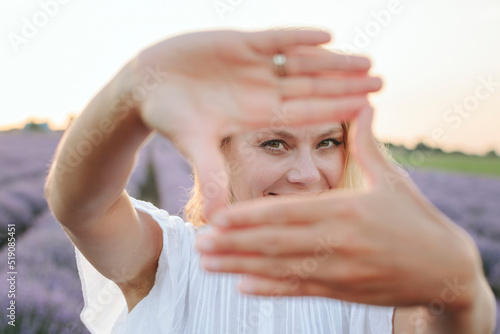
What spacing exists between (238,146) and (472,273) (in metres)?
1.07

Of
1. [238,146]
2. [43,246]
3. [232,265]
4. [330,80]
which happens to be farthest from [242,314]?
[43,246]

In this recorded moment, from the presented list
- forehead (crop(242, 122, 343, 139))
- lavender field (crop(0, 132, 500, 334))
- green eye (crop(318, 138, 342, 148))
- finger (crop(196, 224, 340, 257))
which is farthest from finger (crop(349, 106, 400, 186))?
lavender field (crop(0, 132, 500, 334))

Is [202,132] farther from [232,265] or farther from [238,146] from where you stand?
[238,146]

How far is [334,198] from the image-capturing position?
25.8 inches

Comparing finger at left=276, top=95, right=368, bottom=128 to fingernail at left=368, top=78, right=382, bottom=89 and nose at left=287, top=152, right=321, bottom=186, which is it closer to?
fingernail at left=368, top=78, right=382, bottom=89

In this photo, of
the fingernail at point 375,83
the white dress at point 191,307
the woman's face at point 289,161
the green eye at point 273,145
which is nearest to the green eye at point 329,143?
the woman's face at point 289,161

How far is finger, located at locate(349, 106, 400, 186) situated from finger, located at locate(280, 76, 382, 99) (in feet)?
0.17

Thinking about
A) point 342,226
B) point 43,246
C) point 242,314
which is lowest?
point 43,246

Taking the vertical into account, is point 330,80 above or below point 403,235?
above

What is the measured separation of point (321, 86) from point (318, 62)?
0.04 metres

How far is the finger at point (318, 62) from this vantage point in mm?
776

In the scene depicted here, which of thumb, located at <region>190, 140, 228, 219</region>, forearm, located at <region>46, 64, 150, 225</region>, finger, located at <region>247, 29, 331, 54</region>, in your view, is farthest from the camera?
forearm, located at <region>46, 64, 150, 225</region>

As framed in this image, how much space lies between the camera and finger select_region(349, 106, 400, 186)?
70 cm

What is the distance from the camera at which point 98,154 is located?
932 mm
